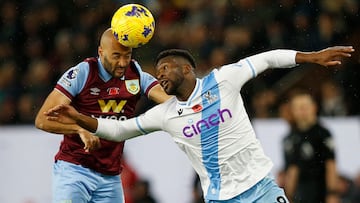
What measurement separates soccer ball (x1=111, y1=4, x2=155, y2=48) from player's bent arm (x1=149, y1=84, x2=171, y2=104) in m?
0.63

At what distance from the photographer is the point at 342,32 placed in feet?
45.4

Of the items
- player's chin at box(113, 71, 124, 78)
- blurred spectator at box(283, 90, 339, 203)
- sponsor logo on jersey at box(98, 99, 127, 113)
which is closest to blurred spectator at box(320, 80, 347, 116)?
blurred spectator at box(283, 90, 339, 203)

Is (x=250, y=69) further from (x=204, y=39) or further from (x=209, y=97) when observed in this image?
(x=204, y=39)

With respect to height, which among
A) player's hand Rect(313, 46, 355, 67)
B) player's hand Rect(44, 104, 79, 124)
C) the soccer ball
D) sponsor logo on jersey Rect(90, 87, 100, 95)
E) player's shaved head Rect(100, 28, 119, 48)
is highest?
the soccer ball

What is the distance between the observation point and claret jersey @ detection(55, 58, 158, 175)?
8.12 meters

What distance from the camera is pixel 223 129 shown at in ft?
25.0

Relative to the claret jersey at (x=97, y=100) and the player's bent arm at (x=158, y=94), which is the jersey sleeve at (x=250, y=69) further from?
the claret jersey at (x=97, y=100)

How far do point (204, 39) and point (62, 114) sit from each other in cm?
743

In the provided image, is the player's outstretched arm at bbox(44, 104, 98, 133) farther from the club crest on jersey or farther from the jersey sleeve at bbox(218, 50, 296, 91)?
the jersey sleeve at bbox(218, 50, 296, 91)

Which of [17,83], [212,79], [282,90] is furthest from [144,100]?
[212,79]

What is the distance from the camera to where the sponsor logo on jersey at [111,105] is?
8195mm

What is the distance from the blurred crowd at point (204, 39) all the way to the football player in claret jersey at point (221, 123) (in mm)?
4997

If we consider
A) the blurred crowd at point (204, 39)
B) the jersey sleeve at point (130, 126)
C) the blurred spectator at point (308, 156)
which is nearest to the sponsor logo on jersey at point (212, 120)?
the jersey sleeve at point (130, 126)

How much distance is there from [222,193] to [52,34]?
9569mm
